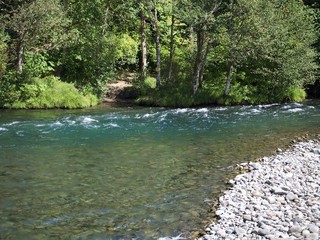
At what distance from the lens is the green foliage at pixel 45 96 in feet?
99.0

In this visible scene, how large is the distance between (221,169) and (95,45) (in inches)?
914

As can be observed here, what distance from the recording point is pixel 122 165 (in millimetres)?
14727

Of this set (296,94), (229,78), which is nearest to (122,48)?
(229,78)

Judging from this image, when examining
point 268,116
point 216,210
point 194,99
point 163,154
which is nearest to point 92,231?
point 216,210

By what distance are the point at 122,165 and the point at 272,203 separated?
588cm

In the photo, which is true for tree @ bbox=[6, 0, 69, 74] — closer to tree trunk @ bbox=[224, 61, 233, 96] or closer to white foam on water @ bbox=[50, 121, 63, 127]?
white foam on water @ bbox=[50, 121, 63, 127]

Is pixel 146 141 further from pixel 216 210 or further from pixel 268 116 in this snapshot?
pixel 268 116

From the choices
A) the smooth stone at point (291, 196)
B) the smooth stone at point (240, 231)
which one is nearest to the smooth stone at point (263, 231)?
the smooth stone at point (240, 231)

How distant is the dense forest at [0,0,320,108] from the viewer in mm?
30750

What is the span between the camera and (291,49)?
33.3m

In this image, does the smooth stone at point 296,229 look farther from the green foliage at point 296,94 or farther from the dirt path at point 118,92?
the dirt path at point 118,92

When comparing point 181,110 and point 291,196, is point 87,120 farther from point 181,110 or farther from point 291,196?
point 291,196

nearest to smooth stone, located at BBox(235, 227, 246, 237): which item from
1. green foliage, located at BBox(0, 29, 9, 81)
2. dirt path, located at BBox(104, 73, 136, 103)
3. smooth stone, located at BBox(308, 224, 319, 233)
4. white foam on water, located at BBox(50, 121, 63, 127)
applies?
smooth stone, located at BBox(308, 224, 319, 233)

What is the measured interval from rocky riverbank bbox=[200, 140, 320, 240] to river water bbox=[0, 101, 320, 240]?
0.63 meters
